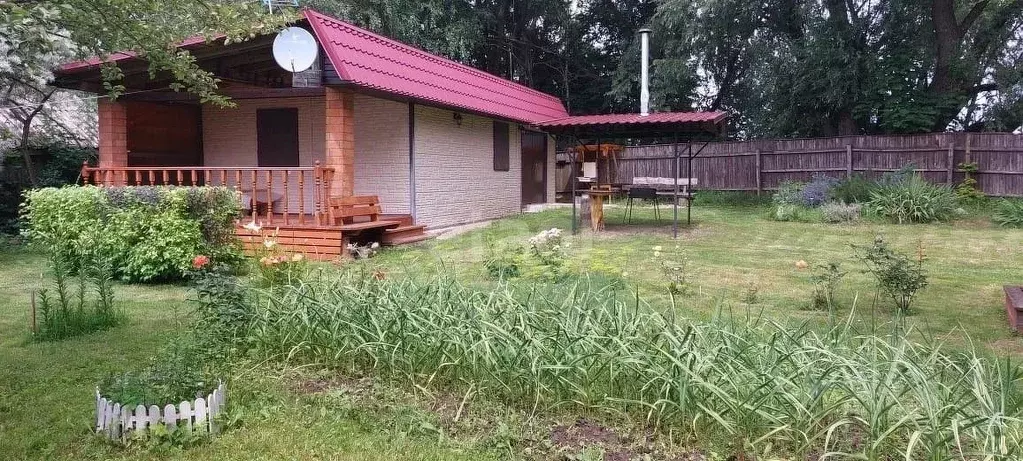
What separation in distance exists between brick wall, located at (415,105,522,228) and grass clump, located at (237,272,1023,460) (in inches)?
310

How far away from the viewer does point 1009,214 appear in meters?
13.3

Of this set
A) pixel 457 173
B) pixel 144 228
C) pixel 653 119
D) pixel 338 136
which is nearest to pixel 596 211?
pixel 653 119

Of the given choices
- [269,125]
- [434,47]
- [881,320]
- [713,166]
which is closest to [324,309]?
[881,320]

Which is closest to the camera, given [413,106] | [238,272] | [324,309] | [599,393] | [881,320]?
[599,393]

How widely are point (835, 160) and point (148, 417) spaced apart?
18.2 metres

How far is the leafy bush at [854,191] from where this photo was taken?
14.8 meters

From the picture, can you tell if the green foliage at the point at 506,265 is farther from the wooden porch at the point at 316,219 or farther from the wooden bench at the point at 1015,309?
the wooden bench at the point at 1015,309

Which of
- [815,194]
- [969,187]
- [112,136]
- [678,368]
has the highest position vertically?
[112,136]

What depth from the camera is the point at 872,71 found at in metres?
18.8

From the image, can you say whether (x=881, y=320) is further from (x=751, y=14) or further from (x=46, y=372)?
(x=751, y=14)

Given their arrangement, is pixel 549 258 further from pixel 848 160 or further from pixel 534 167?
pixel 848 160

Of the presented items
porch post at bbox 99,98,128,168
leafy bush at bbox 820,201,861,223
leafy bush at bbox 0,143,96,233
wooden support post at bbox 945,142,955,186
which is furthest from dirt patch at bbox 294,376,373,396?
wooden support post at bbox 945,142,955,186

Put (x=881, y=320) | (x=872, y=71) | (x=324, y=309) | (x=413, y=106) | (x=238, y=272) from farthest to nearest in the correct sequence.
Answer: (x=872, y=71) → (x=413, y=106) → (x=238, y=272) → (x=881, y=320) → (x=324, y=309)

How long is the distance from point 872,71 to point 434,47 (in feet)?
42.1
